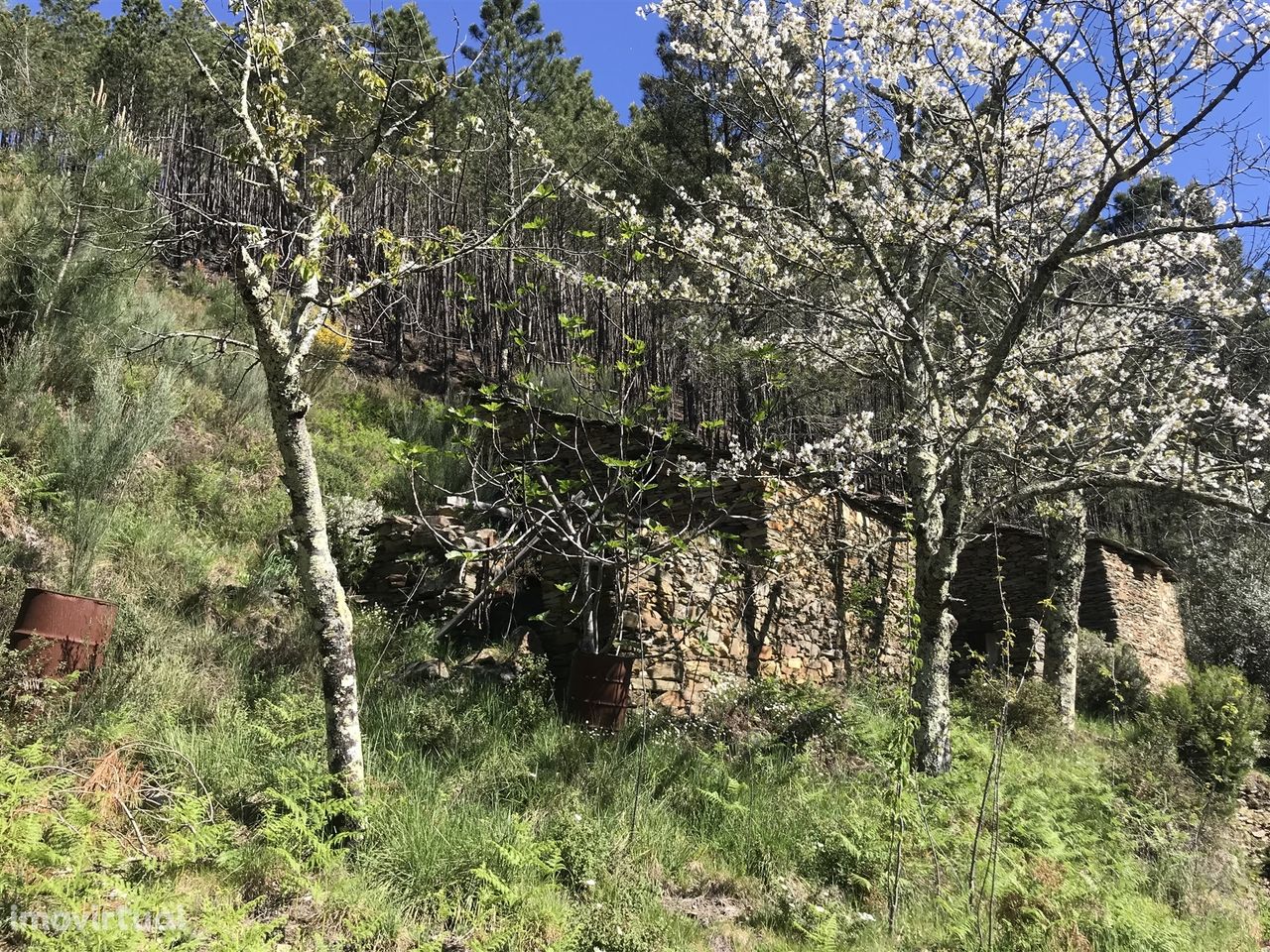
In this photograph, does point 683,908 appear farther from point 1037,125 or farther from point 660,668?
point 1037,125

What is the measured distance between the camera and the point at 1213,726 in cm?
855

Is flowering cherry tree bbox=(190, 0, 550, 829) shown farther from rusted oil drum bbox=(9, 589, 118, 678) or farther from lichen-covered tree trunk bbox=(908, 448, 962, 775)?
lichen-covered tree trunk bbox=(908, 448, 962, 775)

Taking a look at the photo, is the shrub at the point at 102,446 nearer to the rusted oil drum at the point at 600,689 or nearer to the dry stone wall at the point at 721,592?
the dry stone wall at the point at 721,592

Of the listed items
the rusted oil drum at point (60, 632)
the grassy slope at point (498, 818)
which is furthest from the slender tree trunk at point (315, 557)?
the rusted oil drum at point (60, 632)

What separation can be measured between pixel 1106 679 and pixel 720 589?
8.44m

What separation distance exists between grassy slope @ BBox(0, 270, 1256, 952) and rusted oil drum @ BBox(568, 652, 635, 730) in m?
0.21

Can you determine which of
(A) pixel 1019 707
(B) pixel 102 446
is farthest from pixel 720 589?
(B) pixel 102 446

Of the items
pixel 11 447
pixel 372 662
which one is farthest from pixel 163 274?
pixel 372 662

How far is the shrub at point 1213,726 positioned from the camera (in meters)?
7.84

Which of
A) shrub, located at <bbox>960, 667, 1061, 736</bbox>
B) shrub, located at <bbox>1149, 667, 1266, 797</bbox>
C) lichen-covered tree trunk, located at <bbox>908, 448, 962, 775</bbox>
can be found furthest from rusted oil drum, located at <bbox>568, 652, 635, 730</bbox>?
shrub, located at <bbox>1149, 667, 1266, 797</bbox>

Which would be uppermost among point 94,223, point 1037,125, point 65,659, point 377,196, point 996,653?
point 377,196

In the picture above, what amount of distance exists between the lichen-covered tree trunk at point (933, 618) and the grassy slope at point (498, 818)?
38cm

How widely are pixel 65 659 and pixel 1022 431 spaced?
6.75 m

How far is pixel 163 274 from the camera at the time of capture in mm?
11070
